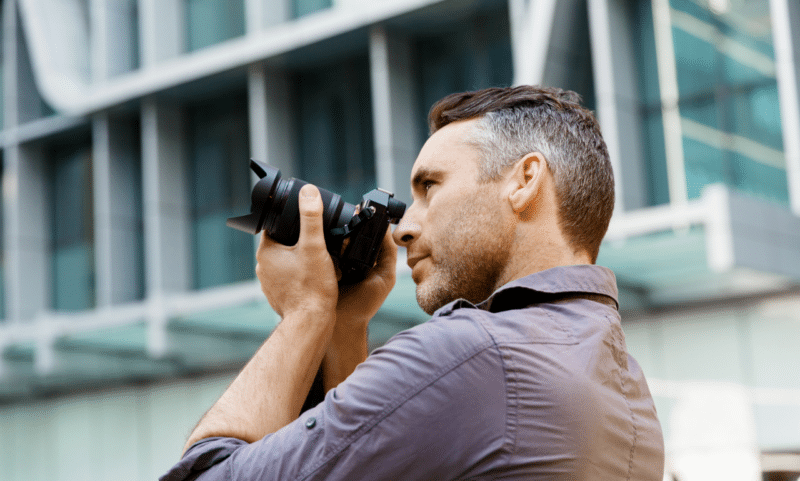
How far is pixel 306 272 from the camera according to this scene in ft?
5.03

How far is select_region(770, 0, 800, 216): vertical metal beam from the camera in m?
10.3

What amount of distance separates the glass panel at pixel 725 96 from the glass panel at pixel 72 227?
11.3 meters

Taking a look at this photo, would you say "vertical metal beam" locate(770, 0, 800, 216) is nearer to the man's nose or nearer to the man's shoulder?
the man's nose

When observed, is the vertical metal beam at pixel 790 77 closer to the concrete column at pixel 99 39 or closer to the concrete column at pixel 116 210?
the concrete column at pixel 116 210

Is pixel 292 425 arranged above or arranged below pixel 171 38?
below

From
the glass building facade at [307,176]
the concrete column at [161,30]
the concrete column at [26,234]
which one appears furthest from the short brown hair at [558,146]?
the concrete column at [26,234]

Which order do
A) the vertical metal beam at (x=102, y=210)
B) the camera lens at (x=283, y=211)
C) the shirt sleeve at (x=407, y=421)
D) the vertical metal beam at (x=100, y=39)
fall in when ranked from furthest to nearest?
the vertical metal beam at (x=100, y=39), the vertical metal beam at (x=102, y=210), the camera lens at (x=283, y=211), the shirt sleeve at (x=407, y=421)

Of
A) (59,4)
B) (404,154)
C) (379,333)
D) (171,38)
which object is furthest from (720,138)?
(59,4)

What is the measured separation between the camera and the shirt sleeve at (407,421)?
1.15 metres

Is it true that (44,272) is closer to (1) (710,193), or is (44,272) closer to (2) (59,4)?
(2) (59,4)

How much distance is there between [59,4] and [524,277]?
723 inches

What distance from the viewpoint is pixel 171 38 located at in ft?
56.3

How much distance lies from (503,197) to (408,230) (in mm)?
180

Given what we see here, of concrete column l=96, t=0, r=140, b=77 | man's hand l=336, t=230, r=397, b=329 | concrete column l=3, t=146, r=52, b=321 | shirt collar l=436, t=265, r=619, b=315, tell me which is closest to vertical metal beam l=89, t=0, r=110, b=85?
concrete column l=96, t=0, r=140, b=77
